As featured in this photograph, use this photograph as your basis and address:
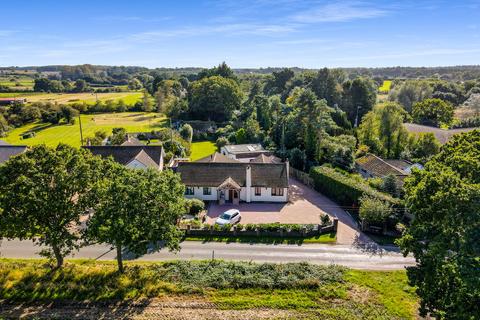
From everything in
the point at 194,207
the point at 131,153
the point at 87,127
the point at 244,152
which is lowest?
the point at 194,207

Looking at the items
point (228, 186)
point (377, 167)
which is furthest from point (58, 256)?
point (377, 167)

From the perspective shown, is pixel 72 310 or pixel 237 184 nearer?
pixel 72 310

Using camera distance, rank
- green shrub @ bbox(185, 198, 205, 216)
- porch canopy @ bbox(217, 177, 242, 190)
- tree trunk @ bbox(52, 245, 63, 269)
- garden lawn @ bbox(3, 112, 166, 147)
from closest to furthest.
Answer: tree trunk @ bbox(52, 245, 63, 269)
green shrub @ bbox(185, 198, 205, 216)
porch canopy @ bbox(217, 177, 242, 190)
garden lawn @ bbox(3, 112, 166, 147)

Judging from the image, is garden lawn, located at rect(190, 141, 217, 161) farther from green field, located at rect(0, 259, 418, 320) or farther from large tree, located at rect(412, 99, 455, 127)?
large tree, located at rect(412, 99, 455, 127)

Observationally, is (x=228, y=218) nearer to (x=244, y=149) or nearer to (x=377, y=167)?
(x=377, y=167)

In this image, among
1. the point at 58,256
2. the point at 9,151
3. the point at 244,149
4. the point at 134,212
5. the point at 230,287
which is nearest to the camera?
the point at 134,212

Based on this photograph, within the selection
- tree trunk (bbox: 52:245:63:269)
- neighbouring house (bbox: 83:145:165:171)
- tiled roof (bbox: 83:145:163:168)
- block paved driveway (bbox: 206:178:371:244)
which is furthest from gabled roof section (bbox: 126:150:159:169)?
tree trunk (bbox: 52:245:63:269)

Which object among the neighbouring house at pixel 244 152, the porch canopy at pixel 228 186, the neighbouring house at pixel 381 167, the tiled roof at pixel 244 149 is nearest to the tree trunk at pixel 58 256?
the porch canopy at pixel 228 186
